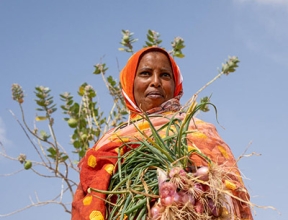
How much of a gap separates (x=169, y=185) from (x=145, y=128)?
73cm

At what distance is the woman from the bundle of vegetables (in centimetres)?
8

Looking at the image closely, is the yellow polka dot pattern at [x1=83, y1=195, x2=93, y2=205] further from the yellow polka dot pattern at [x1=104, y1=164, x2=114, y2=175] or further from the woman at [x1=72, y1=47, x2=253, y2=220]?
the yellow polka dot pattern at [x1=104, y1=164, x2=114, y2=175]

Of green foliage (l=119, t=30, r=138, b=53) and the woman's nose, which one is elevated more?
green foliage (l=119, t=30, r=138, b=53)

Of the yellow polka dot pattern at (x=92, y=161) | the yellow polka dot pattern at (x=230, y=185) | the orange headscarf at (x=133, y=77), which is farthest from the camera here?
the orange headscarf at (x=133, y=77)

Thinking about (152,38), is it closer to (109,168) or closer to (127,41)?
(127,41)

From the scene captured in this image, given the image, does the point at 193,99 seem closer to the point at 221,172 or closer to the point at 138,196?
the point at 221,172

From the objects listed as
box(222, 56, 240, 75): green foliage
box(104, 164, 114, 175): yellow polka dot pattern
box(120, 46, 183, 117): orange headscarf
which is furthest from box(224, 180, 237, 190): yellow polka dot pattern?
box(222, 56, 240, 75): green foliage

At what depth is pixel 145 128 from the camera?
2.37 metres

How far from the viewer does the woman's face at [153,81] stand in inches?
105

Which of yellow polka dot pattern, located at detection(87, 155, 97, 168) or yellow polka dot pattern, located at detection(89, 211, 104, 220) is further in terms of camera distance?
yellow polka dot pattern, located at detection(87, 155, 97, 168)

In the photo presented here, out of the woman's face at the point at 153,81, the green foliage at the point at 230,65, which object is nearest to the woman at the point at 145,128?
the woman's face at the point at 153,81

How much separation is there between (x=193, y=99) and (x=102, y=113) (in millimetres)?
2961

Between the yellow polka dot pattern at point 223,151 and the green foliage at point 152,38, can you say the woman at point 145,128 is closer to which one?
the yellow polka dot pattern at point 223,151

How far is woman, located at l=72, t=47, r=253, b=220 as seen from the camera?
200 centimetres
